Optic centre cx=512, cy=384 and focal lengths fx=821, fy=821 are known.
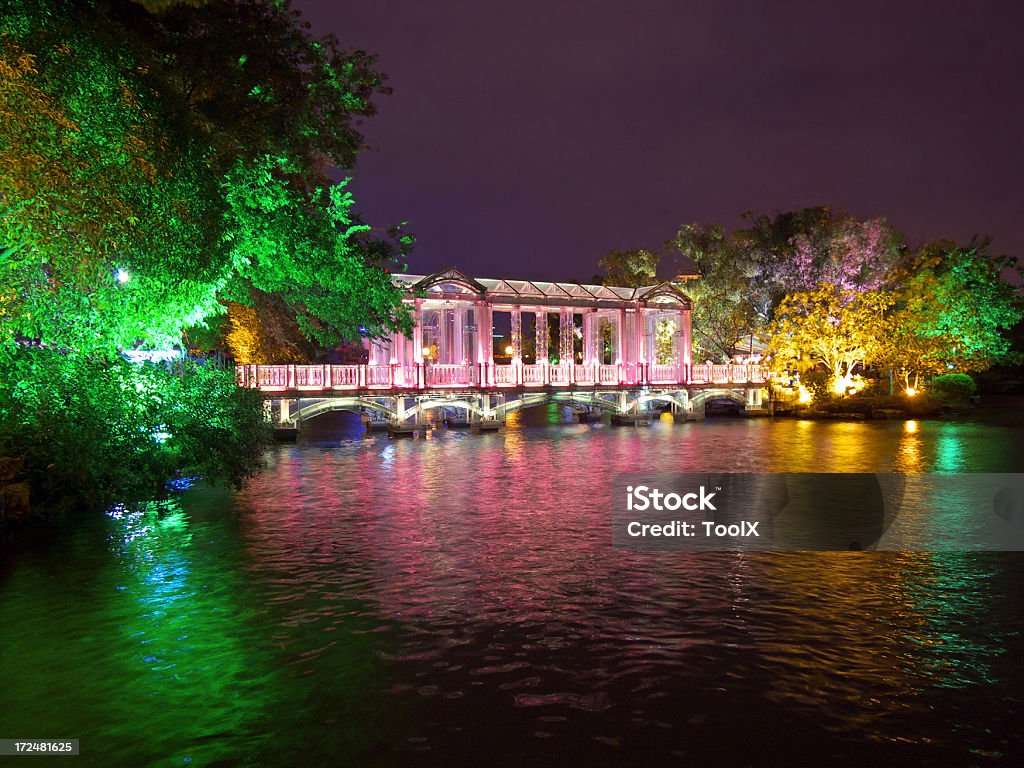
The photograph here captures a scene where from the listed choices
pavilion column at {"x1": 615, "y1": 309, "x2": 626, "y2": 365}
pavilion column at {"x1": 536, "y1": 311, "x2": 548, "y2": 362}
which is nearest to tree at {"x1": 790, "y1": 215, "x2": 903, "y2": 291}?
pavilion column at {"x1": 615, "y1": 309, "x2": 626, "y2": 365}

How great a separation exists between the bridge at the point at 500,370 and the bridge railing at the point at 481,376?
46 millimetres

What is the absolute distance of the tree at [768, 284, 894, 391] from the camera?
147ft

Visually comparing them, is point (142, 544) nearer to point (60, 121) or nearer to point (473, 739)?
point (60, 121)

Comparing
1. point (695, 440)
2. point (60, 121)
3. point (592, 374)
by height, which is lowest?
point (695, 440)

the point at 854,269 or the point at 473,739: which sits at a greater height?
the point at 854,269

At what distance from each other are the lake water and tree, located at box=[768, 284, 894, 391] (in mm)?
34417

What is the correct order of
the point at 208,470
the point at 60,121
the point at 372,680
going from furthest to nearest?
the point at 208,470, the point at 60,121, the point at 372,680

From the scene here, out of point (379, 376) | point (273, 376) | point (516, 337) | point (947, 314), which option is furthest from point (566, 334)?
point (947, 314)

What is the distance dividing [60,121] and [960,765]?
41.5 ft

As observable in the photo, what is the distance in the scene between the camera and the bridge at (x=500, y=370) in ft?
107

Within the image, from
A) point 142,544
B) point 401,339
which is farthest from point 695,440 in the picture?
point 142,544

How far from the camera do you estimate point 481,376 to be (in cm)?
3638

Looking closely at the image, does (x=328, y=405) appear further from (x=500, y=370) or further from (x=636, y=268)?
(x=636, y=268)

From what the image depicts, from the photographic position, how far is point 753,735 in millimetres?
6000
